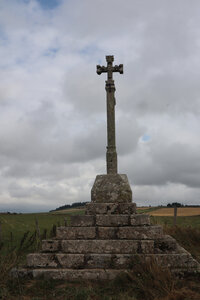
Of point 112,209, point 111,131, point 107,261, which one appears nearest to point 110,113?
point 111,131

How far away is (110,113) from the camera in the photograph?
809 centimetres

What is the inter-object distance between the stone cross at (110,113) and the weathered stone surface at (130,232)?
5.77 feet

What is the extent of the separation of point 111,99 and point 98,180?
7.59 ft

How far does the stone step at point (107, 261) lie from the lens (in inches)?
229

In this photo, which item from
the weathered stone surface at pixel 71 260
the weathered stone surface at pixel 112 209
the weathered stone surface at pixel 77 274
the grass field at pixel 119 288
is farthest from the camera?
the weathered stone surface at pixel 112 209

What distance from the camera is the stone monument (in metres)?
5.82

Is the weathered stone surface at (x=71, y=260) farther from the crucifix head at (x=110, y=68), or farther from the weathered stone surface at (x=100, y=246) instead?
the crucifix head at (x=110, y=68)

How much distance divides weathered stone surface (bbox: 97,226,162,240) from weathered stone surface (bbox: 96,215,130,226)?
7.2 inches

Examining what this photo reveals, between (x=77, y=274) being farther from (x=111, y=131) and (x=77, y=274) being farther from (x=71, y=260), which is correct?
(x=111, y=131)

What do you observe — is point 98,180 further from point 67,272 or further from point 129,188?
point 67,272

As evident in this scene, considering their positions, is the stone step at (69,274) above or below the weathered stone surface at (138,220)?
below

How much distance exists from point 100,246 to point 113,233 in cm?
44

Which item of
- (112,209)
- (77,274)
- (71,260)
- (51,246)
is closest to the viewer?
(77,274)

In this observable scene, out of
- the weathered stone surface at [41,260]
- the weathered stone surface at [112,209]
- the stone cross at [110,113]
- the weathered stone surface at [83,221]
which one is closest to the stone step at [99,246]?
the weathered stone surface at [41,260]
